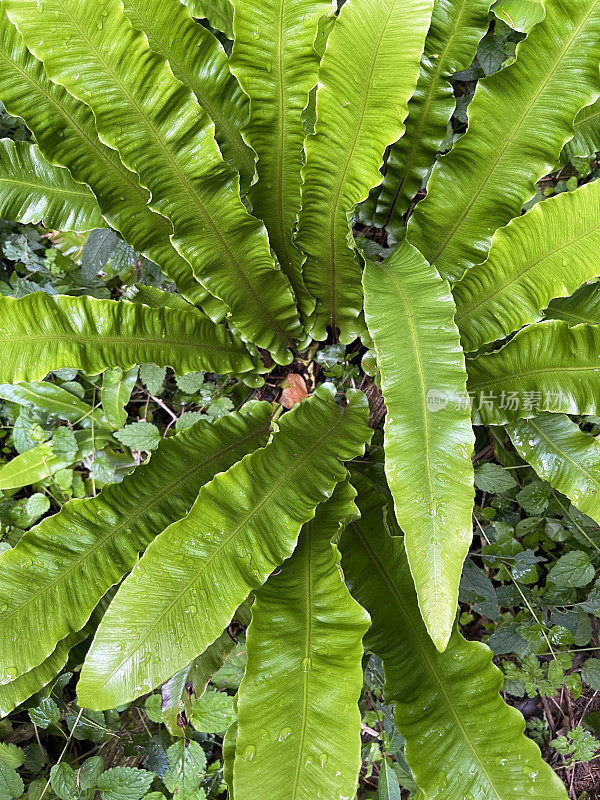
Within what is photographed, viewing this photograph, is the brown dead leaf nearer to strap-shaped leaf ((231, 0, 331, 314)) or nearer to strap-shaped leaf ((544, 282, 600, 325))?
strap-shaped leaf ((231, 0, 331, 314))

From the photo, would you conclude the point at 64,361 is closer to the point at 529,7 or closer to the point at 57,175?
the point at 57,175

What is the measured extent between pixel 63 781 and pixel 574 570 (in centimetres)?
178

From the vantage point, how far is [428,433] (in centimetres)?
135

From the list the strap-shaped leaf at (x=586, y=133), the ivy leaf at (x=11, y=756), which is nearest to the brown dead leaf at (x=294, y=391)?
the strap-shaped leaf at (x=586, y=133)

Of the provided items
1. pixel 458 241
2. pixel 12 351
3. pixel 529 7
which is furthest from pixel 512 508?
pixel 12 351

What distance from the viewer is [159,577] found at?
55.9 inches

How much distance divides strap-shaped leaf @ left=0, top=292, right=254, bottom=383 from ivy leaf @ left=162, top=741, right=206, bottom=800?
127 centimetres

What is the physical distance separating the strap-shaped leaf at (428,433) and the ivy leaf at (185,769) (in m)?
1.21

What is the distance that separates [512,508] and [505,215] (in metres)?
1.09

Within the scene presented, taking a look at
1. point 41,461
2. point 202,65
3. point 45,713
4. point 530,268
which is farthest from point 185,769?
point 202,65

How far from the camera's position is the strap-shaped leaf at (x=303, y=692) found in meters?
1.29

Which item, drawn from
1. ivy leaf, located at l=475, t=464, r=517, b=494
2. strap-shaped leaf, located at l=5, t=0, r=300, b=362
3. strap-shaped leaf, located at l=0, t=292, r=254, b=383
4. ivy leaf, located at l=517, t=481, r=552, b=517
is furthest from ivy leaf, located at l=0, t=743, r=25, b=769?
ivy leaf, located at l=517, t=481, r=552, b=517

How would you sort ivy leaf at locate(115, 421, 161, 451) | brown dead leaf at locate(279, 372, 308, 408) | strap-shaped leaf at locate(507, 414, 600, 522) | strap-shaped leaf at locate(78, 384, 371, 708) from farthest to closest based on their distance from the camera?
1. brown dead leaf at locate(279, 372, 308, 408)
2. ivy leaf at locate(115, 421, 161, 451)
3. strap-shaped leaf at locate(507, 414, 600, 522)
4. strap-shaped leaf at locate(78, 384, 371, 708)

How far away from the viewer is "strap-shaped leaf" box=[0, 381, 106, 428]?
7.82 ft
